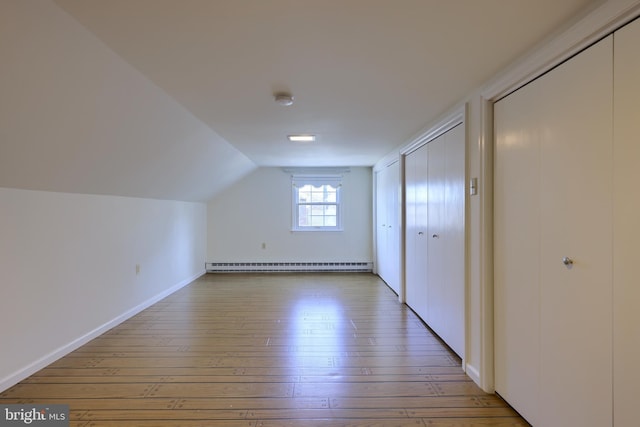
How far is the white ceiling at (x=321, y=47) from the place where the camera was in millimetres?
1436

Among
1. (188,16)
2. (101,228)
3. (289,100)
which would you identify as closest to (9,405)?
(101,228)

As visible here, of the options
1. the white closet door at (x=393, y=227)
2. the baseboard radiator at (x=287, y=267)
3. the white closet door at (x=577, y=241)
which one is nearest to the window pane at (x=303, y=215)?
the baseboard radiator at (x=287, y=267)

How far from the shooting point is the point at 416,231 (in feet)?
12.3

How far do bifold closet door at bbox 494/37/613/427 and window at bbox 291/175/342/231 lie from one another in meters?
4.51

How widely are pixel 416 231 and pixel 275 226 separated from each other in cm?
338

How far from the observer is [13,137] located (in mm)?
1833

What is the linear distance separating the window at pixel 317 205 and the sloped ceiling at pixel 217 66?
10.9ft

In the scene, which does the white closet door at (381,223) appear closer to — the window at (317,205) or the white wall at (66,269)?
the window at (317,205)

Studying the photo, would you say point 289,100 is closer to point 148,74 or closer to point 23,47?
point 148,74

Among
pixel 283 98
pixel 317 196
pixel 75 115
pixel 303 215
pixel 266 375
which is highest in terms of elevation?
pixel 283 98

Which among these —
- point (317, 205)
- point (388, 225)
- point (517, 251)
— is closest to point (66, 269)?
point (517, 251)

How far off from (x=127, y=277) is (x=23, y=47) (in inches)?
108

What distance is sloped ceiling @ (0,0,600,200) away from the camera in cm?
145

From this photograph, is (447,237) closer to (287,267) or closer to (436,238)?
(436,238)
